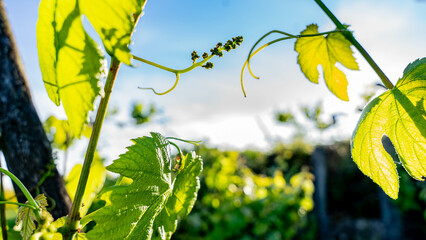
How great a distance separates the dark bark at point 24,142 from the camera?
89 cm

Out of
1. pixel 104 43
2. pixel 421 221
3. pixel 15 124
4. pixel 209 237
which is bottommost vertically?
pixel 421 221

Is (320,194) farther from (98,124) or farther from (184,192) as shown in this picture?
(98,124)

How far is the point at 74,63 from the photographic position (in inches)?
19.8

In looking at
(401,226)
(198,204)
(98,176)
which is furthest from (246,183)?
(98,176)

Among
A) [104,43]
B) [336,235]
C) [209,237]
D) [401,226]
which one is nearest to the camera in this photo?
[104,43]

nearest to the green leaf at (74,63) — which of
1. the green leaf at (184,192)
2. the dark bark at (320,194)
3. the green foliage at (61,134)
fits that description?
the green leaf at (184,192)

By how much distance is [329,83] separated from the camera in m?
0.85

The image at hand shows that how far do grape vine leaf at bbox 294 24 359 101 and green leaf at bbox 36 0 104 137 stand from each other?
49 cm

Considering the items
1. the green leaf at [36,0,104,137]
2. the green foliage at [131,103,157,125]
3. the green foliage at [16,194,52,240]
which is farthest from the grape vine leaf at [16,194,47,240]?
the green foliage at [131,103,157,125]

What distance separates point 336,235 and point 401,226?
1369mm

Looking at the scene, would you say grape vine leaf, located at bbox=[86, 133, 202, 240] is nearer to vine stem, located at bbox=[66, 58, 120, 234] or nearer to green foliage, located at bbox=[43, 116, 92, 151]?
vine stem, located at bbox=[66, 58, 120, 234]

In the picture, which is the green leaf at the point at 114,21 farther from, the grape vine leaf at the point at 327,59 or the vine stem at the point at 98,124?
the grape vine leaf at the point at 327,59

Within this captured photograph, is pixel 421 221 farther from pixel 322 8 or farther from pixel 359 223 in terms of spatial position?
pixel 322 8

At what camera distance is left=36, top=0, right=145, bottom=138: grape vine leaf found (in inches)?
18.5
